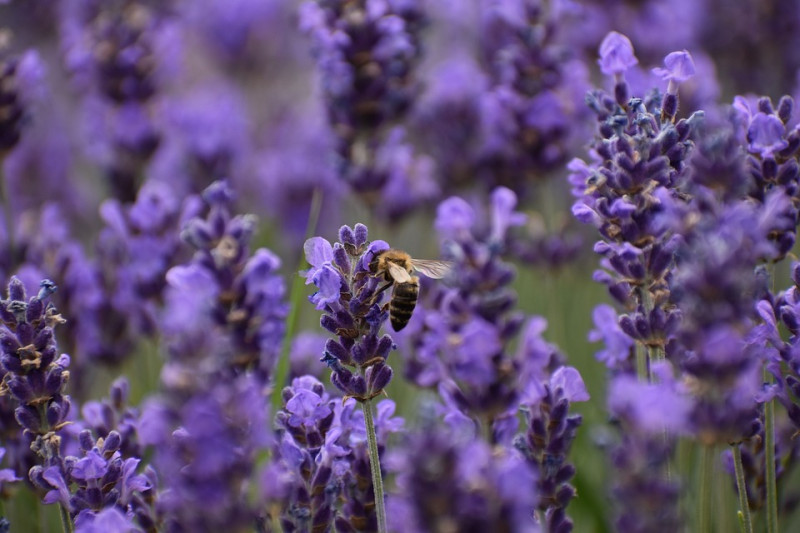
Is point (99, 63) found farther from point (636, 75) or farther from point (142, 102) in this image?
point (636, 75)

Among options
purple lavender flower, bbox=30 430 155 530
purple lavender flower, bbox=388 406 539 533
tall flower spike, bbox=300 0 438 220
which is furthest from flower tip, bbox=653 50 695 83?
tall flower spike, bbox=300 0 438 220

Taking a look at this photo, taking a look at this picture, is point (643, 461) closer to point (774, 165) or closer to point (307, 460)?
point (307, 460)

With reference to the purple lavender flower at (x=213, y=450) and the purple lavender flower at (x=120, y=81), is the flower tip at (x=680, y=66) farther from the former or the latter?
the purple lavender flower at (x=120, y=81)

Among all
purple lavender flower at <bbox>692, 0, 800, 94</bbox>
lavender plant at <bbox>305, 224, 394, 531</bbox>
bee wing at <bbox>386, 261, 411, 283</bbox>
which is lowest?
lavender plant at <bbox>305, 224, 394, 531</bbox>

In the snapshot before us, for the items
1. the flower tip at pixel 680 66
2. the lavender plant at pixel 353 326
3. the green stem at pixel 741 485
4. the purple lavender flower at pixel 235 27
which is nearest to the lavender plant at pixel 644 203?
the flower tip at pixel 680 66

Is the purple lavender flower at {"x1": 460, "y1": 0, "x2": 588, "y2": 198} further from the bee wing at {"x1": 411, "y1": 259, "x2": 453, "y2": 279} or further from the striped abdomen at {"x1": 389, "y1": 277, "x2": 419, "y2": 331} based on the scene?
the striped abdomen at {"x1": 389, "y1": 277, "x2": 419, "y2": 331}

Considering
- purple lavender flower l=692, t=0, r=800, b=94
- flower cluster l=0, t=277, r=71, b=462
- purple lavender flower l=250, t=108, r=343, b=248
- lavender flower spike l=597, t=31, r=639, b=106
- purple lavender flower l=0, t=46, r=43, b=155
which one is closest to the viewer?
flower cluster l=0, t=277, r=71, b=462

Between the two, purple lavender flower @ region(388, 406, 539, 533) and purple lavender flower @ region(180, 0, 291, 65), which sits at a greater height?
purple lavender flower @ region(180, 0, 291, 65)

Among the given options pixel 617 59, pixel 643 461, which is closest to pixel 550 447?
pixel 643 461

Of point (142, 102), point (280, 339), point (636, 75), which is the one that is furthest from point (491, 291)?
point (142, 102)
